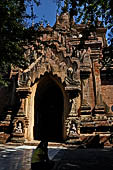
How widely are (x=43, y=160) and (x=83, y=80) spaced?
9454 millimetres

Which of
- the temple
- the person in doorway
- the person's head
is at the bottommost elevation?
the person in doorway

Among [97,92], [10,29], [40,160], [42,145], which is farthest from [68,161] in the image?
[97,92]

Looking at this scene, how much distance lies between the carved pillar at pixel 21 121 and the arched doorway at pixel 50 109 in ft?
6.03

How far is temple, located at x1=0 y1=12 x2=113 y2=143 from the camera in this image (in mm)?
11285

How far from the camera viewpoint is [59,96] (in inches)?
639

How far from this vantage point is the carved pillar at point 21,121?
439 inches

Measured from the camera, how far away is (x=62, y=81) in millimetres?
12352

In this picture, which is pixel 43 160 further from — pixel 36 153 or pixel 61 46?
pixel 61 46

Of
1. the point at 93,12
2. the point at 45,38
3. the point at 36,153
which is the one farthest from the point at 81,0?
the point at 45,38

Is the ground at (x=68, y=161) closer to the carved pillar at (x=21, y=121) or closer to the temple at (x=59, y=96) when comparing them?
the temple at (x=59, y=96)

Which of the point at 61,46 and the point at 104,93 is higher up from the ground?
the point at 61,46

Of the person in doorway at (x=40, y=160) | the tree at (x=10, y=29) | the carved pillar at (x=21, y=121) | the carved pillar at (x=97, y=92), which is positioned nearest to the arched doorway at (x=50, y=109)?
the carved pillar at (x=21, y=121)

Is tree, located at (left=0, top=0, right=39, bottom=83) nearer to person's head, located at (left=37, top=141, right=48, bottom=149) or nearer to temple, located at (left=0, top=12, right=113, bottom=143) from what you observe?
temple, located at (left=0, top=12, right=113, bottom=143)

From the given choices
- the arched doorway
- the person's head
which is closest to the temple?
the arched doorway
